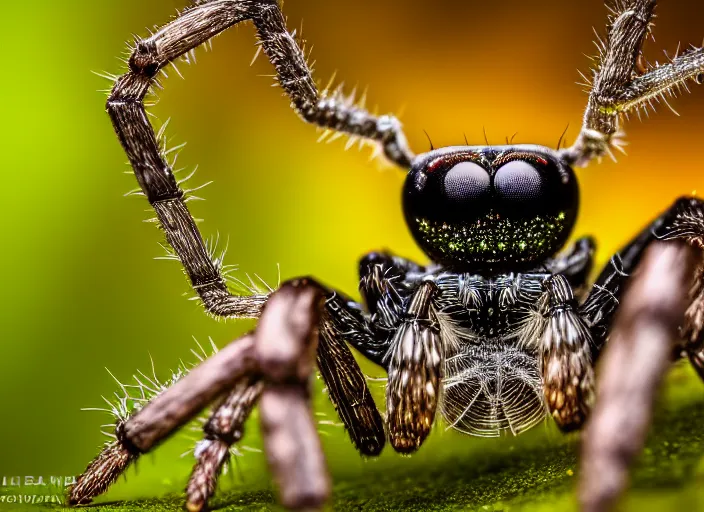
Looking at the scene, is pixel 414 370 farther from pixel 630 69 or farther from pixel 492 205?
pixel 630 69

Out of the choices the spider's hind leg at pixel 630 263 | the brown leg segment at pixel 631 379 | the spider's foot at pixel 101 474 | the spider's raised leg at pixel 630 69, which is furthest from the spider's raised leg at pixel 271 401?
the spider's raised leg at pixel 630 69

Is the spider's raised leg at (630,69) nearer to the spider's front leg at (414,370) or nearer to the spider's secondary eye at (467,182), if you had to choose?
the spider's secondary eye at (467,182)

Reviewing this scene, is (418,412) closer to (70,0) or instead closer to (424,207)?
(424,207)

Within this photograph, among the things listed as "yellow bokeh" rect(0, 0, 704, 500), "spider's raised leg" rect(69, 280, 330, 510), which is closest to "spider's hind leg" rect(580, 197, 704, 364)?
"spider's raised leg" rect(69, 280, 330, 510)

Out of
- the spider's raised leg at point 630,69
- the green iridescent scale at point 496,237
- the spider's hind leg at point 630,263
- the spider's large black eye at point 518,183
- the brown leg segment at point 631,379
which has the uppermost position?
the spider's raised leg at point 630,69

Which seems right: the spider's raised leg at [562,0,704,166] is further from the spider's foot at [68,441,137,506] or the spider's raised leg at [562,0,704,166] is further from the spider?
the spider's foot at [68,441,137,506]

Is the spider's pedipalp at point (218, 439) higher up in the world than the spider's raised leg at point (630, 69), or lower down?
lower down
